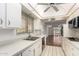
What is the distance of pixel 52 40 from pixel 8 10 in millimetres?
5762

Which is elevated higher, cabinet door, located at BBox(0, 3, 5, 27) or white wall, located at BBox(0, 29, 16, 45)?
cabinet door, located at BBox(0, 3, 5, 27)

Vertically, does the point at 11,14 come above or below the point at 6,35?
above

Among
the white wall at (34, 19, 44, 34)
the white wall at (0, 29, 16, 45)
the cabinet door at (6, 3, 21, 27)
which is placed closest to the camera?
the cabinet door at (6, 3, 21, 27)

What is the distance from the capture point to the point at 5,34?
227 cm

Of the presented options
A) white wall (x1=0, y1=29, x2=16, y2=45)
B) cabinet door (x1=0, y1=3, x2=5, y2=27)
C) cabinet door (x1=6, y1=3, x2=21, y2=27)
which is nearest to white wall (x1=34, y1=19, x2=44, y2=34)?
white wall (x1=0, y1=29, x2=16, y2=45)

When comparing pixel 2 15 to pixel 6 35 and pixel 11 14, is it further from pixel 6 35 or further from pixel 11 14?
pixel 6 35

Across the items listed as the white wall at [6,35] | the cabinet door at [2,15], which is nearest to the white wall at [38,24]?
the white wall at [6,35]

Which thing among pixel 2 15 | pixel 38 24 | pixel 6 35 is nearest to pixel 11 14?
pixel 2 15

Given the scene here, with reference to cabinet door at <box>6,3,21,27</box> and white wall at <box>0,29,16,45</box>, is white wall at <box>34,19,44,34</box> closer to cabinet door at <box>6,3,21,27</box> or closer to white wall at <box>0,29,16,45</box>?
white wall at <box>0,29,16,45</box>

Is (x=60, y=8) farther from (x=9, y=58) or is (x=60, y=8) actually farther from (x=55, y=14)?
(x=9, y=58)

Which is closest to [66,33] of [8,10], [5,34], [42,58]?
[5,34]

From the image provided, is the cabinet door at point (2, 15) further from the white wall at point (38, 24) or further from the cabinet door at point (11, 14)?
the white wall at point (38, 24)

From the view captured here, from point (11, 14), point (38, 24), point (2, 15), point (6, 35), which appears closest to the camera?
point (2, 15)

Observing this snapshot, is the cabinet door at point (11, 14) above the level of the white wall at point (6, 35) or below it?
above
